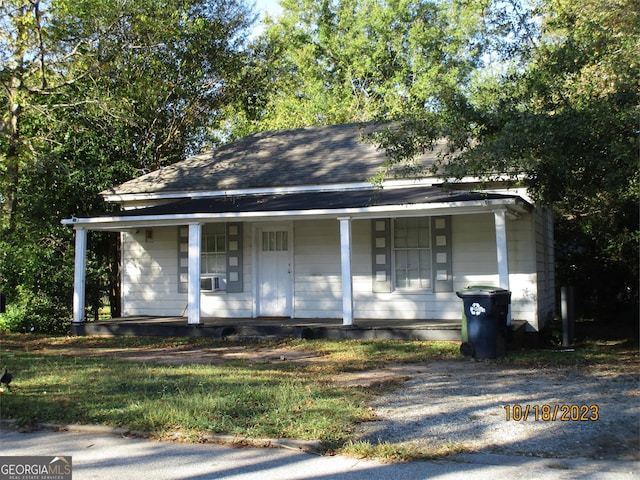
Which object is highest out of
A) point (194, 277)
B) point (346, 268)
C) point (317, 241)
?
point (317, 241)

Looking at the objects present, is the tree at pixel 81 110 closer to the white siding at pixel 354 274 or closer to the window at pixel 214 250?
the white siding at pixel 354 274

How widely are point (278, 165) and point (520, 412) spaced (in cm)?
1037

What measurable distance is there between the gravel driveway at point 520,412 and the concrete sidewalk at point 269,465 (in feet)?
1.03

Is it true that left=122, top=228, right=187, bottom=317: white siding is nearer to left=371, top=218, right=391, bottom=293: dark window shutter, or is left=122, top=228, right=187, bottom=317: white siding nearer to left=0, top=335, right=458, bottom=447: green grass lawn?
left=0, top=335, right=458, bottom=447: green grass lawn

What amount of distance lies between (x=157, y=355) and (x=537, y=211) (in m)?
8.49

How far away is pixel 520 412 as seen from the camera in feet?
20.7

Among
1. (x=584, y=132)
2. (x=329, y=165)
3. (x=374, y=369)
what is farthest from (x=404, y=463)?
(x=329, y=165)

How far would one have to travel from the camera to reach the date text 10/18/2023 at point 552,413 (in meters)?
6.09

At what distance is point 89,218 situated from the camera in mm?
13742

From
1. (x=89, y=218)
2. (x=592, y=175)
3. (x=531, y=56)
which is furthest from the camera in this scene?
(x=89, y=218)

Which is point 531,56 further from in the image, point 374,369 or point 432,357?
point 374,369

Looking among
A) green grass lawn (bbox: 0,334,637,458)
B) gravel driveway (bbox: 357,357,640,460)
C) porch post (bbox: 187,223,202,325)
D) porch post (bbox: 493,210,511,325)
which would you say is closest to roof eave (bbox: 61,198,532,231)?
porch post (bbox: 493,210,511,325)

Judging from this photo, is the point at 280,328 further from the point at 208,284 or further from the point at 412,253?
the point at 412,253

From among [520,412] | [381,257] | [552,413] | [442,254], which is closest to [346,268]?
[381,257]
